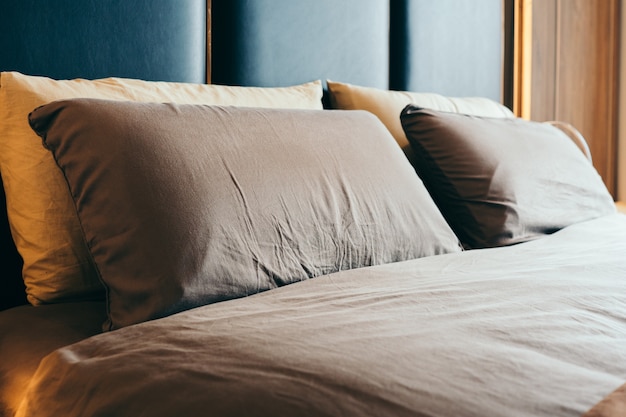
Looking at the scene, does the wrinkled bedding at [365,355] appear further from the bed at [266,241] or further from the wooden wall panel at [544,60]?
the wooden wall panel at [544,60]

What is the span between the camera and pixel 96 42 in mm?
1431

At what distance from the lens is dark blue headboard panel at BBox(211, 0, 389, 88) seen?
67.6 inches

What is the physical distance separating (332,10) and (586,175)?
0.86m

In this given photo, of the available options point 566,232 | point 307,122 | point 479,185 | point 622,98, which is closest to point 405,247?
point 307,122

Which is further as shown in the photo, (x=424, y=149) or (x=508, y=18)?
(x=508, y=18)

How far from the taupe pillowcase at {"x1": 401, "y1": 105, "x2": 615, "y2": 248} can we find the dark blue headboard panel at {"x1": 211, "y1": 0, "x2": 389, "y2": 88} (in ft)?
1.21

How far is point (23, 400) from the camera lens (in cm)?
84

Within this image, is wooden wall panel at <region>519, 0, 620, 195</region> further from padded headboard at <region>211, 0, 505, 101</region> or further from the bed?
the bed

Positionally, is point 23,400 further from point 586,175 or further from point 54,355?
point 586,175

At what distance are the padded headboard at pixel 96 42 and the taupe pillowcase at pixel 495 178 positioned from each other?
0.58 metres

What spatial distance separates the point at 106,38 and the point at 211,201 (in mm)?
666

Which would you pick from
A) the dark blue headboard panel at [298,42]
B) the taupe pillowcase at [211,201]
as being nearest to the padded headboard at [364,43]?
the dark blue headboard panel at [298,42]

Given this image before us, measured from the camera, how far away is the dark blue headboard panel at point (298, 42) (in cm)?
172

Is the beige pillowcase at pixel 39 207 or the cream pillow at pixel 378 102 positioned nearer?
the beige pillowcase at pixel 39 207
